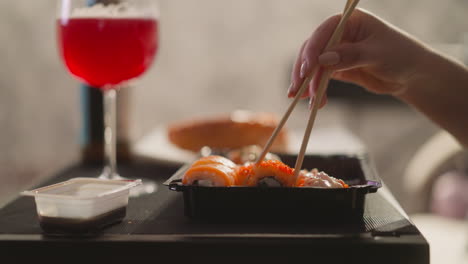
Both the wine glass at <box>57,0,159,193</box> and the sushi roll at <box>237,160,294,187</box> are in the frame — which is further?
the wine glass at <box>57,0,159,193</box>

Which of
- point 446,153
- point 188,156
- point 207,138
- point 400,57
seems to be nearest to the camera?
point 400,57

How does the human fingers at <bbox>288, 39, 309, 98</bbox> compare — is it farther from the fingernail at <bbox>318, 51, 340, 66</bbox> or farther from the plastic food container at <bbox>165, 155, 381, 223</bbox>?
the plastic food container at <bbox>165, 155, 381, 223</bbox>

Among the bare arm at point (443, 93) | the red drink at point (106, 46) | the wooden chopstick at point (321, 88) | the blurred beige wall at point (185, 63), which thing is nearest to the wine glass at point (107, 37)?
the red drink at point (106, 46)

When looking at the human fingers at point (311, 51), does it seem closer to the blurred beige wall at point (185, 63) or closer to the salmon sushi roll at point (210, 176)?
the salmon sushi roll at point (210, 176)

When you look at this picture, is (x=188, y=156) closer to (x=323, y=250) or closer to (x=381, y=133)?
(x=323, y=250)

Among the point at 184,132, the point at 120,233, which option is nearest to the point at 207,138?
the point at 184,132

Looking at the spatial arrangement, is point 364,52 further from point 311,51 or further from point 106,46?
point 106,46

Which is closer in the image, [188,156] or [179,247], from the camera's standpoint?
[179,247]

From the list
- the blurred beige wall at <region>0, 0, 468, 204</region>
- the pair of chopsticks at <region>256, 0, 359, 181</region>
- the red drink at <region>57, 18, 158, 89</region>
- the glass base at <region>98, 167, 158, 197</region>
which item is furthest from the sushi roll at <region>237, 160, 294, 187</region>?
the blurred beige wall at <region>0, 0, 468, 204</region>
